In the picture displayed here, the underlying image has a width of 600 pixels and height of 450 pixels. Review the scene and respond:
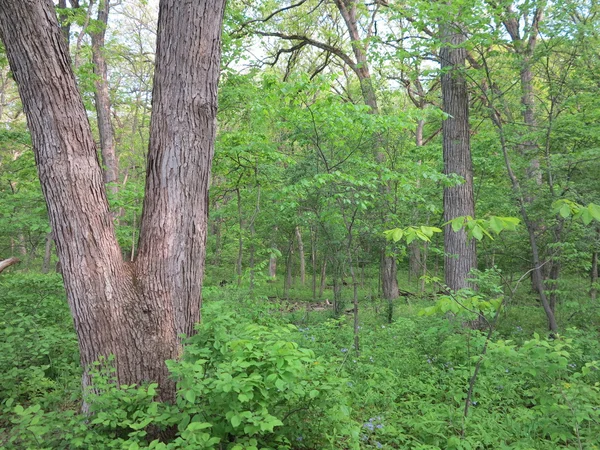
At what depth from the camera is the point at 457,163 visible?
6.75m

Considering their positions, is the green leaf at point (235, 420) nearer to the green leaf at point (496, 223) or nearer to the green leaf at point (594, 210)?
the green leaf at point (496, 223)

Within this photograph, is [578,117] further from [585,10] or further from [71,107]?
[71,107]

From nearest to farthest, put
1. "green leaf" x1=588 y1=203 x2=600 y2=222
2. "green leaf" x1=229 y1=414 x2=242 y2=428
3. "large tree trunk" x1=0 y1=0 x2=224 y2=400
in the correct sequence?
1. "green leaf" x1=588 y1=203 x2=600 y2=222
2. "green leaf" x1=229 y1=414 x2=242 y2=428
3. "large tree trunk" x1=0 y1=0 x2=224 y2=400

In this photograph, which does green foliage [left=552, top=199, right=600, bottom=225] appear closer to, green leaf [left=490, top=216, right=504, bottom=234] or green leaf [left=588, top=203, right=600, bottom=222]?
green leaf [left=588, top=203, right=600, bottom=222]

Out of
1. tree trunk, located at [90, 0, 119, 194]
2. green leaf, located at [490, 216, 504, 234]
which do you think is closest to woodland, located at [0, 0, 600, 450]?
green leaf, located at [490, 216, 504, 234]

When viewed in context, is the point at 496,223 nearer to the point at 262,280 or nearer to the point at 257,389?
the point at 257,389

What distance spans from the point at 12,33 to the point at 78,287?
181 centimetres

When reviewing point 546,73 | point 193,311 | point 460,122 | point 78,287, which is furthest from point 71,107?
point 546,73

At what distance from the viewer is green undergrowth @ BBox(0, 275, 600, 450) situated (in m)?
2.25

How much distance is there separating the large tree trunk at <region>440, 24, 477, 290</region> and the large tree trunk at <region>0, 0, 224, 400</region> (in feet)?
16.4

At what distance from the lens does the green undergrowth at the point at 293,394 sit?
7.39 ft

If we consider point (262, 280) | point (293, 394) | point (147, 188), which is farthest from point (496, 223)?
point (262, 280)

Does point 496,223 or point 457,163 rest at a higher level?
point 457,163

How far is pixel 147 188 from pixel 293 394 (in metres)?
1.91
